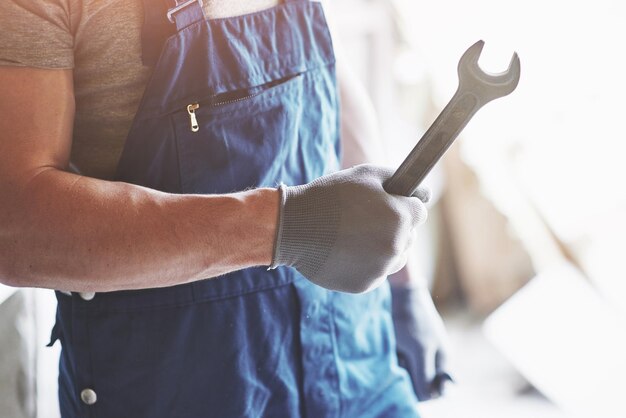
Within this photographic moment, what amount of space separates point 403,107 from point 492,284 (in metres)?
0.92

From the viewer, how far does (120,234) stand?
739 millimetres

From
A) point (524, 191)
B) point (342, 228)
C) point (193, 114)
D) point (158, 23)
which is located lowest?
point (524, 191)

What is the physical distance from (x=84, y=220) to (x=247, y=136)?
0.78 feet

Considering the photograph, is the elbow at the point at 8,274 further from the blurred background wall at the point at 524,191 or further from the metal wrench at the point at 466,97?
the blurred background wall at the point at 524,191

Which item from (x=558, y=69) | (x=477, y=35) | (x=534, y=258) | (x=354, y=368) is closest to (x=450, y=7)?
(x=477, y=35)

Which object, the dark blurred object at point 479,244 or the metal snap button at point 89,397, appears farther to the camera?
the dark blurred object at point 479,244

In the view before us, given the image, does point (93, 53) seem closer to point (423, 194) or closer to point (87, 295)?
point (87, 295)

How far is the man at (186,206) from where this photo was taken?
73cm

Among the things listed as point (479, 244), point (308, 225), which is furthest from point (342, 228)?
point (479, 244)

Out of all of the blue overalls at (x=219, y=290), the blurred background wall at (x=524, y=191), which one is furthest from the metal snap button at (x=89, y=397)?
the blurred background wall at (x=524, y=191)

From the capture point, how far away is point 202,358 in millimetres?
884

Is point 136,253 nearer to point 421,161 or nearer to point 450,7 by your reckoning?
point 421,161

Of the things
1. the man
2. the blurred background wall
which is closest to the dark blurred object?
the blurred background wall

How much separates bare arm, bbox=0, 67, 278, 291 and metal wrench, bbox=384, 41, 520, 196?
0.63 feet
